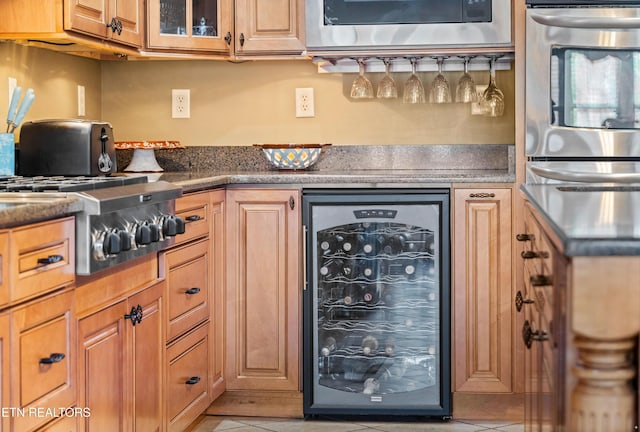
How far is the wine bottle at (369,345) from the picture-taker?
3531 mm

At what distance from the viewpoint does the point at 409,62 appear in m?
3.95

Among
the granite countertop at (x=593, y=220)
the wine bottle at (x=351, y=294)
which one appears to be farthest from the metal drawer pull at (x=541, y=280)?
the wine bottle at (x=351, y=294)

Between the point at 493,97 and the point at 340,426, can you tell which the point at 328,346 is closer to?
the point at 340,426

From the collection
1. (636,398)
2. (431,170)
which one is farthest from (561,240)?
(431,170)

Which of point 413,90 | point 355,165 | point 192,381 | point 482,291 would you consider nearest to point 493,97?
point 413,90

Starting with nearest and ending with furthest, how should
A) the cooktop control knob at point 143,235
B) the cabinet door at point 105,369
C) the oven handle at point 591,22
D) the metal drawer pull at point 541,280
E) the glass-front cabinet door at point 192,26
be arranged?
the metal drawer pull at point 541,280 < the cabinet door at point 105,369 < the cooktop control knob at point 143,235 < the oven handle at point 591,22 < the glass-front cabinet door at point 192,26

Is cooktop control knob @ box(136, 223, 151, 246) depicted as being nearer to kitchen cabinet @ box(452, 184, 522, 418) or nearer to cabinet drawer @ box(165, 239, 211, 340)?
cabinet drawer @ box(165, 239, 211, 340)

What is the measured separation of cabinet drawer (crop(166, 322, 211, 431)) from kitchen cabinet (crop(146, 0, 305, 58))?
44.8 inches

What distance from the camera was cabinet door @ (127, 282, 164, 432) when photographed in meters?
2.58

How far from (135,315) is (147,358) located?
183mm

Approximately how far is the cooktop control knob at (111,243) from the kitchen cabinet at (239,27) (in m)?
1.63

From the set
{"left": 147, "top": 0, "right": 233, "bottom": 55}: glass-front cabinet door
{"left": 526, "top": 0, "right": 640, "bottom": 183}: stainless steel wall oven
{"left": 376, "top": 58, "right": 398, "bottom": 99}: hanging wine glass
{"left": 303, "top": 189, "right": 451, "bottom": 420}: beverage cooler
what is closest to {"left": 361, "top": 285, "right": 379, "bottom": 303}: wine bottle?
{"left": 303, "top": 189, "right": 451, "bottom": 420}: beverage cooler

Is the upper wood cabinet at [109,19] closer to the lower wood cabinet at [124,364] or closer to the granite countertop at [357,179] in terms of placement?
the granite countertop at [357,179]

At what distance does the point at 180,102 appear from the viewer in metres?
4.18
